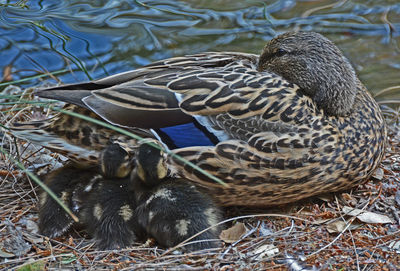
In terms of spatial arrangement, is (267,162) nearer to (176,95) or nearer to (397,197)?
(176,95)

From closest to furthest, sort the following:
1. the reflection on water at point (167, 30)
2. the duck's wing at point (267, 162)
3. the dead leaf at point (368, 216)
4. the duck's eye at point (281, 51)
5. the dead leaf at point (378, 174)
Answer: the duck's wing at point (267, 162), the dead leaf at point (368, 216), the duck's eye at point (281, 51), the dead leaf at point (378, 174), the reflection on water at point (167, 30)

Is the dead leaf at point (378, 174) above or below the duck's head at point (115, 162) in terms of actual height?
below

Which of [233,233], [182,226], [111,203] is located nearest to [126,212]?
[111,203]

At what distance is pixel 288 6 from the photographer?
24.1 feet

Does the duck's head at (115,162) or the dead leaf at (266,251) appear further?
the duck's head at (115,162)

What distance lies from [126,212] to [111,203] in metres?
0.11

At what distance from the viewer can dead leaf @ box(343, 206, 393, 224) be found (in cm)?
397

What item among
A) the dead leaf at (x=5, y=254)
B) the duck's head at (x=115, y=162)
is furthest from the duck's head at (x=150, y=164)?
the dead leaf at (x=5, y=254)

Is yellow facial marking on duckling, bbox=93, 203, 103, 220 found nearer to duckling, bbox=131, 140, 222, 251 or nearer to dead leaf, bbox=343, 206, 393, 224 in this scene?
duckling, bbox=131, 140, 222, 251

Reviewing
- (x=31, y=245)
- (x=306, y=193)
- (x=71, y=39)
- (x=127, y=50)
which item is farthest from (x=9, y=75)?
(x=306, y=193)

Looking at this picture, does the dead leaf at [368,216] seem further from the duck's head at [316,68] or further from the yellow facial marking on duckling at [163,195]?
the yellow facial marking on duckling at [163,195]

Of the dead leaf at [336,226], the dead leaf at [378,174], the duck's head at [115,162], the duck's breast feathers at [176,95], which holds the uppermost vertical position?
the duck's breast feathers at [176,95]

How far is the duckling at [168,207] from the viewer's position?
3.64m

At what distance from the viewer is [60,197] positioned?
390cm
